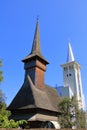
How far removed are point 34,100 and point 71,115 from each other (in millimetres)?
5697

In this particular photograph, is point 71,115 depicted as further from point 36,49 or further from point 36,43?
point 36,43

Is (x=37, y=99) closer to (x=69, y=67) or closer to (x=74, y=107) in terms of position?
(x=74, y=107)

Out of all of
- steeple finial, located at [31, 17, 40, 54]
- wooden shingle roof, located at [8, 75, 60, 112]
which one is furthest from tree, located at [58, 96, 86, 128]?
steeple finial, located at [31, 17, 40, 54]

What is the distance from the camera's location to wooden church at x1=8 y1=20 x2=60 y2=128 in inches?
1102

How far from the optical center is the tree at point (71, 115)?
25.0 m

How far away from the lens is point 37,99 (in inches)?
1156

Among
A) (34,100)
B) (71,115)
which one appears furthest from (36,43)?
(71,115)

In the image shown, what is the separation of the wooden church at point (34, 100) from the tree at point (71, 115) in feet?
10.6

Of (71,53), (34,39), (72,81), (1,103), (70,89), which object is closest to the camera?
(1,103)

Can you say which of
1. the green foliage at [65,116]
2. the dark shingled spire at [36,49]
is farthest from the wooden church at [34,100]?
the green foliage at [65,116]

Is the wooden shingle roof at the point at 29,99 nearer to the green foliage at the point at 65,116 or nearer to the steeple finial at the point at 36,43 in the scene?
the green foliage at the point at 65,116

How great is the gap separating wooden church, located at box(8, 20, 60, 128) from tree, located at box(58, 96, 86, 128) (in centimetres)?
325

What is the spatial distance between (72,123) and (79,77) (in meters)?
42.6

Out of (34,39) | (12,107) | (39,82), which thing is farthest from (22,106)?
(34,39)
